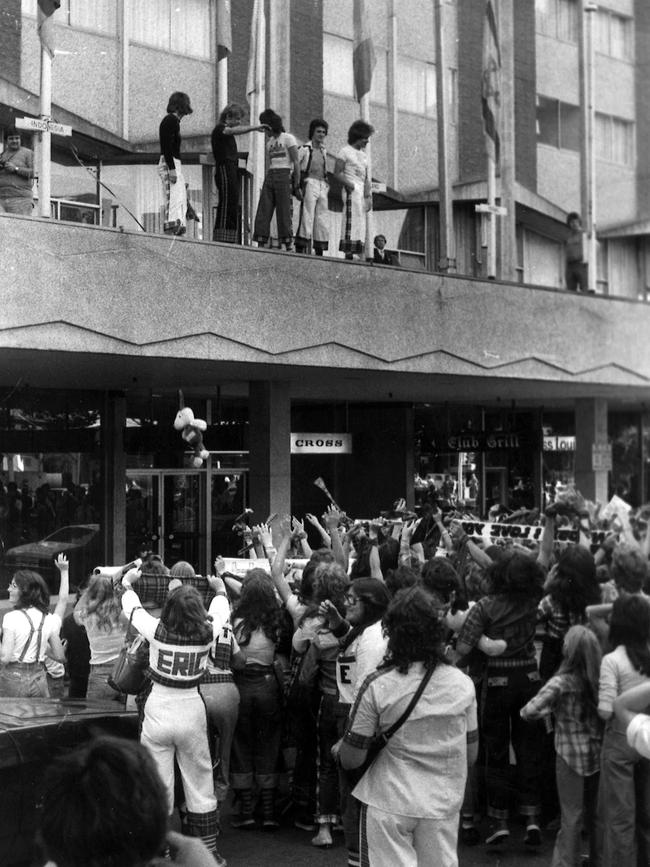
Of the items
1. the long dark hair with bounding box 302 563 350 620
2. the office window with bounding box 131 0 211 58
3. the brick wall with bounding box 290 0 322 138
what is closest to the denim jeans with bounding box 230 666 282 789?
the long dark hair with bounding box 302 563 350 620

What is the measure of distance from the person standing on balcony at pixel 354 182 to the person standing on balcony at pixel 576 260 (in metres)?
6.94

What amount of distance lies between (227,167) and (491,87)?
783cm

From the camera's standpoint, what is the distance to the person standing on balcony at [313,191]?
52.0ft

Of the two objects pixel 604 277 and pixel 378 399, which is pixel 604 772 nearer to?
pixel 378 399

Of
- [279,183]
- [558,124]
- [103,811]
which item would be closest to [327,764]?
[103,811]

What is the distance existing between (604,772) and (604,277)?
24.3m

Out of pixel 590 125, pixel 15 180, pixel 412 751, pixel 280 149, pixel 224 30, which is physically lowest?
pixel 412 751

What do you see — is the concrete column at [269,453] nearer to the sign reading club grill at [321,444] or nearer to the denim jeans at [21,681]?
the sign reading club grill at [321,444]

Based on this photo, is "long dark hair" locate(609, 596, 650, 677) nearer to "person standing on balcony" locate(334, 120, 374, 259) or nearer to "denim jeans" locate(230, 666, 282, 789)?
"denim jeans" locate(230, 666, 282, 789)

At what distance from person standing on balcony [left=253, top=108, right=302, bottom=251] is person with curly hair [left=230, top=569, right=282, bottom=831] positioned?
8.76 m

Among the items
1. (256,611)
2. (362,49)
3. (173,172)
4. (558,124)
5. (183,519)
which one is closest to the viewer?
(256,611)

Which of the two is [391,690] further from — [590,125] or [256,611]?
[590,125]

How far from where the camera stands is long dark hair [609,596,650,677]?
5848 millimetres

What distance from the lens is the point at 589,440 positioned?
24719mm
